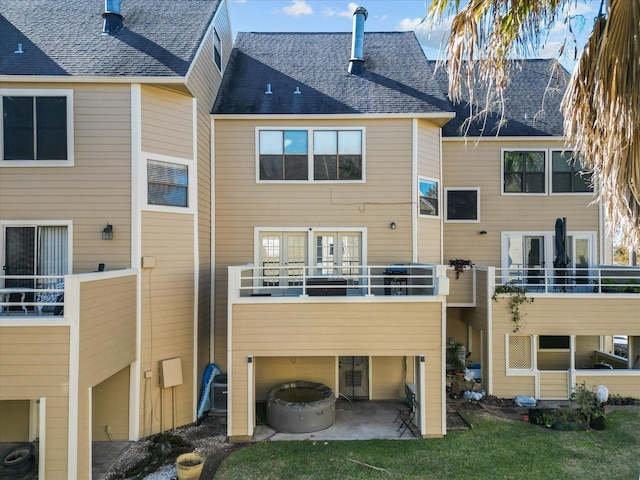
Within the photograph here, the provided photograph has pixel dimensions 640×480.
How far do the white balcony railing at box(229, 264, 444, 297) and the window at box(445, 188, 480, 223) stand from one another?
111 inches

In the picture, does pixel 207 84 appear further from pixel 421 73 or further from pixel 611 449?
pixel 611 449

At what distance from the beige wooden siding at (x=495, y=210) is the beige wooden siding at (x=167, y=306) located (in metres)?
7.58

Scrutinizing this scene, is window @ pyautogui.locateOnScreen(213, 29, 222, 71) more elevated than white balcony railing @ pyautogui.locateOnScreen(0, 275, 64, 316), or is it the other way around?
window @ pyautogui.locateOnScreen(213, 29, 222, 71)

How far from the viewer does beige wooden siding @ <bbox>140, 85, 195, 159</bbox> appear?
818 cm

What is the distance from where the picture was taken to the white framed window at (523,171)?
11.3 m

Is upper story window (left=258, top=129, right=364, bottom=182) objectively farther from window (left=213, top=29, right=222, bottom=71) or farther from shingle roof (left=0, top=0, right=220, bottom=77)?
shingle roof (left=0, top=0, right=220, bottom=77)

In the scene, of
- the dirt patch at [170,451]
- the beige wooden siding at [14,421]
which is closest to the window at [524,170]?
the dirt patch at [170,451]

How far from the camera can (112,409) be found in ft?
25.8

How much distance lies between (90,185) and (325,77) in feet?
23.2

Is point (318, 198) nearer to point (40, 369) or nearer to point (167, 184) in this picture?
point (167, 184)

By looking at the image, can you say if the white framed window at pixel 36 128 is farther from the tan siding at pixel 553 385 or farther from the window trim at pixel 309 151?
the tan siding at pixel 553 385

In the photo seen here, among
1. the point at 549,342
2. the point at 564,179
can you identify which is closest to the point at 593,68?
the point at 549,342

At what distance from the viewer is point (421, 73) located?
11117 millimetres

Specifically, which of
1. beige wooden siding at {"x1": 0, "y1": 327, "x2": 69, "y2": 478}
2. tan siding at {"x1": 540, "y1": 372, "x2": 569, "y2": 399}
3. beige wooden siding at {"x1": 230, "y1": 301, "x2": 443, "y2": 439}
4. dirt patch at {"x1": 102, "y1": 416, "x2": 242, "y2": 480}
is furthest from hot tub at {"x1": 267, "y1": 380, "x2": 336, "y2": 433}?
tan siding at {"x1": 540, "y1": 372, "x2": 569, "y2": 399}
